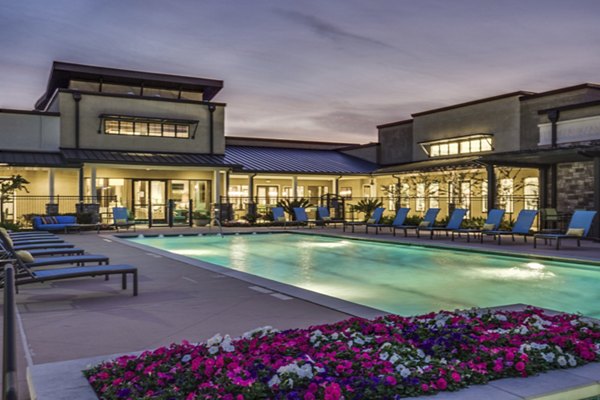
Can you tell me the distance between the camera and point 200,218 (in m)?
25.8

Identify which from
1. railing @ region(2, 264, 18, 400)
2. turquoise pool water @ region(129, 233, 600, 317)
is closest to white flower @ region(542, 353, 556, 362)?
railing @ region(2, 264, 18, 400)

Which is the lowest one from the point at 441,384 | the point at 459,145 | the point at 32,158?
the point at 441,384

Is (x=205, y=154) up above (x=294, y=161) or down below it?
above

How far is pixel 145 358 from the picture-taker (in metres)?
3.81

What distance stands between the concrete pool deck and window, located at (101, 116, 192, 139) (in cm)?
1892

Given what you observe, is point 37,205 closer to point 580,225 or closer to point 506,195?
point 506,195

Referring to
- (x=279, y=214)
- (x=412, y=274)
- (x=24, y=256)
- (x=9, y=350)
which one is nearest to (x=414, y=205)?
(x=279, y=214)

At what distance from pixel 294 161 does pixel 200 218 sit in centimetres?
812

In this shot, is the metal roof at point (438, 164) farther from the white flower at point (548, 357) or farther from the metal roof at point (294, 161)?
the white flower at point (548, 357)

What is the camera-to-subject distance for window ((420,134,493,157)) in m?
26.1

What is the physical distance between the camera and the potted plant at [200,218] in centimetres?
2575

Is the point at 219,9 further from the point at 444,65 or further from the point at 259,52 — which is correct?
the point at 444,65

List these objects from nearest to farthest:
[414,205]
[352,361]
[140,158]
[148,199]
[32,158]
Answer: [352,361]
[32,158]
[140,158]
[148,199]
[414,205]

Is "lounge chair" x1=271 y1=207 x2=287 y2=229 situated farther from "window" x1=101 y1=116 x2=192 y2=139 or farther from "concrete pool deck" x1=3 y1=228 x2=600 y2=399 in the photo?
"concrete pool deck" x1=3 y1=228 x2=600 y2=399
